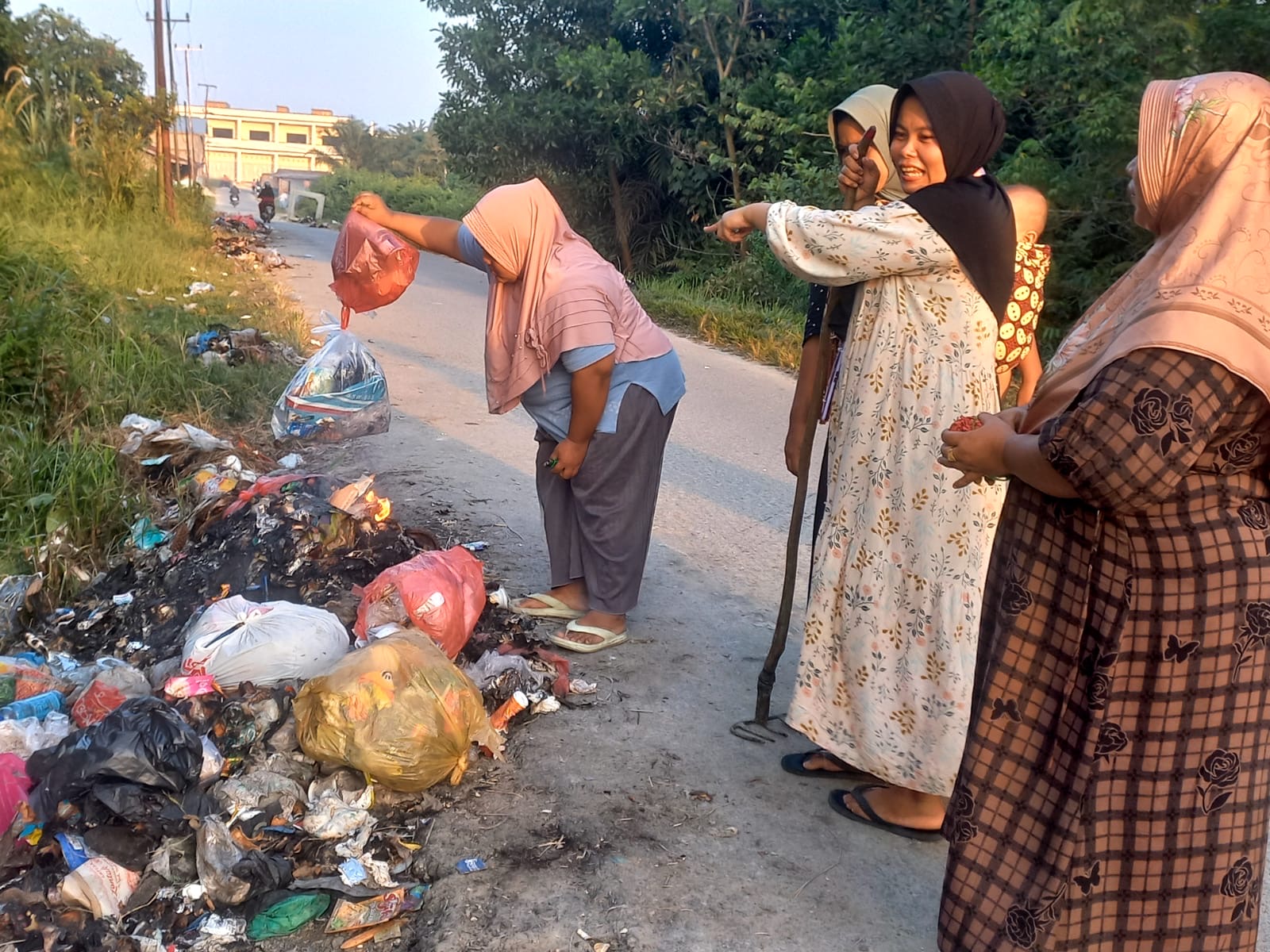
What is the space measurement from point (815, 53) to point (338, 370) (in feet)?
30.5

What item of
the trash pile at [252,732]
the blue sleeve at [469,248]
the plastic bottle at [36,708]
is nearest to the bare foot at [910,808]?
the trash pile at [252,732]

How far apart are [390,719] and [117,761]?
2.02ft

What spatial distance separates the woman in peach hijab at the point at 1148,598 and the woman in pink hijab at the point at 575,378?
1655mm

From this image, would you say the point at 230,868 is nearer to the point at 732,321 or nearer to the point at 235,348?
the point at 235,348

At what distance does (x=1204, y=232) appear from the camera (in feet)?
5.00

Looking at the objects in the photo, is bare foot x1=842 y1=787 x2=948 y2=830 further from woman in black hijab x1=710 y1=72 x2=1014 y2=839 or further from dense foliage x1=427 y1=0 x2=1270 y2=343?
dense foliage x1=427 y1=0 x2=1270 y2=343

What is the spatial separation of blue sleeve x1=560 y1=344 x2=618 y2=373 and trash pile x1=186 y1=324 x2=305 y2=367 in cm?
411

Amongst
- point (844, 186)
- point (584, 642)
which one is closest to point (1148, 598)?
point (844, 186)

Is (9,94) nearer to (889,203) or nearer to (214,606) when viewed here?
(214,606)

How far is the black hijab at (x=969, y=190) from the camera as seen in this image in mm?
2262

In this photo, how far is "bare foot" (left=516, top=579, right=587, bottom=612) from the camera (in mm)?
3770

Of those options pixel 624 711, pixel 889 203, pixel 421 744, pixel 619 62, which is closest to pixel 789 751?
pixel 624 711

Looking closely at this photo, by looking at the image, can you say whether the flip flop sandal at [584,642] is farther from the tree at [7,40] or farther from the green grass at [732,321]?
the tree at [7,40]

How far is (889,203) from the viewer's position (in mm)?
2395
